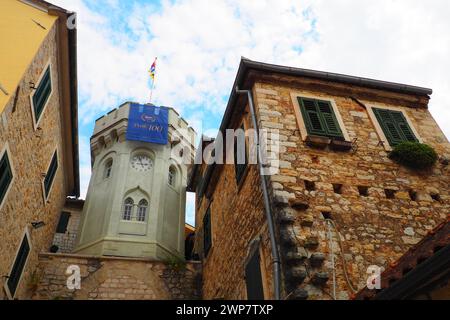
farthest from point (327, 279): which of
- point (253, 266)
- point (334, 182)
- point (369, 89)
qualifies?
point (369, 89)

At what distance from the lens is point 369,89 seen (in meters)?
9.20

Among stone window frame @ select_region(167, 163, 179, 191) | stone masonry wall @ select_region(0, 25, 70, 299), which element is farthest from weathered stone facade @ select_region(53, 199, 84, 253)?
stone masonry wall @ select_region(0, 25, 70, 299)

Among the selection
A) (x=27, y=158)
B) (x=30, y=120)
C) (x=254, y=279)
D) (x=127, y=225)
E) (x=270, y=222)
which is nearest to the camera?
(x=270, y=222)

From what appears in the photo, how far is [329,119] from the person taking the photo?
8.15m

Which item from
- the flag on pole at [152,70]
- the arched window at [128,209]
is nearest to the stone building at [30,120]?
the arched window at [128,209]

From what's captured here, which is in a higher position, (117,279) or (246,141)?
(246,141)

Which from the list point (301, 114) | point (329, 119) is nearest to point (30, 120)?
point (301, 114)

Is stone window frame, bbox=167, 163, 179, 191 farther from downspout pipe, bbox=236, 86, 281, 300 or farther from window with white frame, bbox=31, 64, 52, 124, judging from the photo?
downspout pipe, bbox=236, 86, 281, 300

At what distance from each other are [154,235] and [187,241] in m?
2.89

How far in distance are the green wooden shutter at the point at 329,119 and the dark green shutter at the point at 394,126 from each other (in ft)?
3.77

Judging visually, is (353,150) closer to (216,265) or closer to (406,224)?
(406,224)

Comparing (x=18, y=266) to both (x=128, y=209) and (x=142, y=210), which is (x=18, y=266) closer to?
(x=128, y=209)

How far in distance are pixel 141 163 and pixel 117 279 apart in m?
6.05

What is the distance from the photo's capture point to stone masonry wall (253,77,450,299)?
5.70 m
